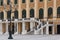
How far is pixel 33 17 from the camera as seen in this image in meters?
57.5

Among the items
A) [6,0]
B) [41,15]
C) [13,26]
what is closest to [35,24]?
[41,15]

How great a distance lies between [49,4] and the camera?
56.1m

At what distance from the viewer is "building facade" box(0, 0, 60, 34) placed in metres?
53.8

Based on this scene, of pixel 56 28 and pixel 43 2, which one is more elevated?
pixel 43 2

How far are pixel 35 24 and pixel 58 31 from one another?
5651mm

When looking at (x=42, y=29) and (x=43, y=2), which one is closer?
(x=42, y=29)

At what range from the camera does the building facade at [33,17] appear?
2117 inches

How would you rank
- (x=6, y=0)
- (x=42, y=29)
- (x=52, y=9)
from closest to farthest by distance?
1. (x=42, y=29)
2. (x=52, y=9)
3. (x=6, y=0)

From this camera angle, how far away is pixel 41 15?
2242 inches

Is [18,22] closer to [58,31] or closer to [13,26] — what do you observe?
[13,26]

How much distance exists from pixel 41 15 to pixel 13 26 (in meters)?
9.11

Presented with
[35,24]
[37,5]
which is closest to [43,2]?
[37,5]

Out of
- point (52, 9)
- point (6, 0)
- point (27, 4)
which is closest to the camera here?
point (52, 9)

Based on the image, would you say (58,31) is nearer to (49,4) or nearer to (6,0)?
(49,4)
